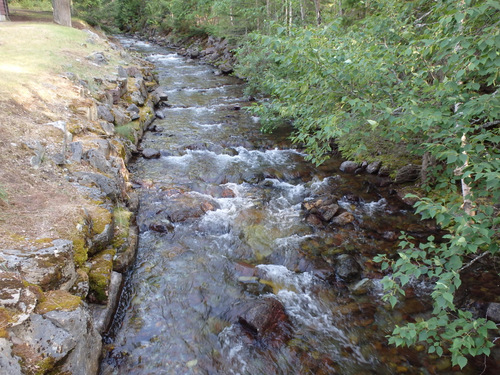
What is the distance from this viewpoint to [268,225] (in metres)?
8.36

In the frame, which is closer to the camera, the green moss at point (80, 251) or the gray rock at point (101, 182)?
the green moss at point (80, 251)

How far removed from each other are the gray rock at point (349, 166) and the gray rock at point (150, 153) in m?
6.95

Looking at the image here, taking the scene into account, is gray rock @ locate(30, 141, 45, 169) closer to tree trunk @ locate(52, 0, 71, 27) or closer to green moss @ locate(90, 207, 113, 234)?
green moss @ locate(90, 207, 113, 234)

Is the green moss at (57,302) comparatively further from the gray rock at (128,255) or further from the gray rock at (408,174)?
the gray rock at (408,174)

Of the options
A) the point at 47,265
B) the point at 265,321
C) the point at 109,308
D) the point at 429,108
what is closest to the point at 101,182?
the point at 109,308

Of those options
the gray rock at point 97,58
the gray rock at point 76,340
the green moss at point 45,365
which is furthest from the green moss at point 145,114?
the green moss at point 45,365

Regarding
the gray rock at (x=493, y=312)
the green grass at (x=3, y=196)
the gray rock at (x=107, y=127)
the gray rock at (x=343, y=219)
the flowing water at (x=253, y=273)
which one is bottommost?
the flowing water at (x=253, y=273)

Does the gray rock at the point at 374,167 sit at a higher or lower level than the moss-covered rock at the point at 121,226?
higher

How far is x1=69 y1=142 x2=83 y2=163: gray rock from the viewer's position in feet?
25.2

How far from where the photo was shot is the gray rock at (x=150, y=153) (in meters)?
11.8

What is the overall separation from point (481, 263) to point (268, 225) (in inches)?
188

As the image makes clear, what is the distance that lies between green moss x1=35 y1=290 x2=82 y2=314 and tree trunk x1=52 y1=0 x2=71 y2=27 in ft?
94.5

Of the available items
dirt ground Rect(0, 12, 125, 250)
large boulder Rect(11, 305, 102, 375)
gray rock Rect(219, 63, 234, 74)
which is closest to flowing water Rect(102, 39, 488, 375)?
large boulder Rect(11, 305, 102, 375)

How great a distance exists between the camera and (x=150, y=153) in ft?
38.9
